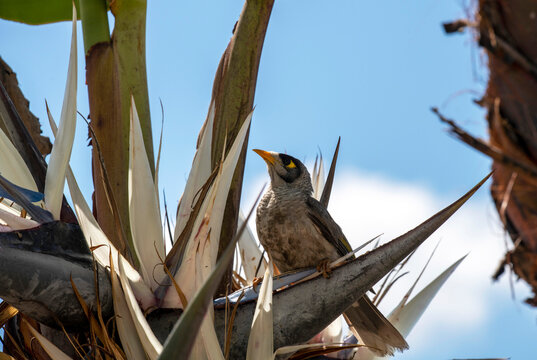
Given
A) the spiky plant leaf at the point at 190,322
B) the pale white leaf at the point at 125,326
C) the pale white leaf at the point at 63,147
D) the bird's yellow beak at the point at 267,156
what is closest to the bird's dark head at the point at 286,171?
the bird's yellow beak at the point at 267,156

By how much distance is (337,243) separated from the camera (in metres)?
3.56

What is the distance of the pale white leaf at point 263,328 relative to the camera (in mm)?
2205

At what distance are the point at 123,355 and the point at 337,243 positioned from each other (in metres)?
1.49

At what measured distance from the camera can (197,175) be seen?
2812mm

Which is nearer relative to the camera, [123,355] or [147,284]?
[123,355]

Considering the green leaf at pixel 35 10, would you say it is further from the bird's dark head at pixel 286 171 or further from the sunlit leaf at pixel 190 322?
the sunlit leaf at pixel 190 322

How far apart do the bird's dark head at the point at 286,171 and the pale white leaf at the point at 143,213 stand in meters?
1.37

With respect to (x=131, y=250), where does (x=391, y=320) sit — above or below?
below

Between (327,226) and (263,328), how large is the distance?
137 cm

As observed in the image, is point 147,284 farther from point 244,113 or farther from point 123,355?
point 244,113

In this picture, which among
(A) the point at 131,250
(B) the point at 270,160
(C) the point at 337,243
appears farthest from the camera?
(B) the point at 270,160

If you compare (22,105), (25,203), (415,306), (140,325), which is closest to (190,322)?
(140,325)

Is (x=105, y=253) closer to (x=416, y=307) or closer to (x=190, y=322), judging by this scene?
(x=190, y=322)

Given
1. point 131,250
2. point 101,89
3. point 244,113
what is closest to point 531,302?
point 131,250
